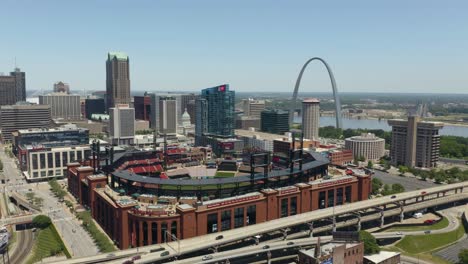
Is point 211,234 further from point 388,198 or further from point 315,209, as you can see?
point 388,198

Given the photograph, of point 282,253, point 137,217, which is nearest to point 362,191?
point 282,253

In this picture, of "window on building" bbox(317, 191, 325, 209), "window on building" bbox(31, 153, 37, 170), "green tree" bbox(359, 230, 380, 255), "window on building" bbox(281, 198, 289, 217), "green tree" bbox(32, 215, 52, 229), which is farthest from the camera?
"window on building" bbox(31, 153, 37, 170)

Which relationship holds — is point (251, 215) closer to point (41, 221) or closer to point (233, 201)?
point (233, 201)

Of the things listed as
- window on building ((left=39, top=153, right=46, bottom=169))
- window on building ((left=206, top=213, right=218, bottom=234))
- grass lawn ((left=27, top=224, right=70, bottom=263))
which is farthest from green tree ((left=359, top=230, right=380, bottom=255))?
window on building ((left=39, top=153, right=46, bottom=169))

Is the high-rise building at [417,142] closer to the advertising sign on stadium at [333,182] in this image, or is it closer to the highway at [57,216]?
the advertising sign on stadium at [333,182]

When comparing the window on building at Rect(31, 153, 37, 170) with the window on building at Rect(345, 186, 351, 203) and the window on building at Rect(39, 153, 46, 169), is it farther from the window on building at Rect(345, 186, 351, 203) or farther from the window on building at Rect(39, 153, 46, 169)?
the window on building at Rect(345, 186, 351, 203)

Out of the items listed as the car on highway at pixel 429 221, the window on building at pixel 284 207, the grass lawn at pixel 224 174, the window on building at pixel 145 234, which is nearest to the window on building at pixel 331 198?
the window on building at pixel 284 207

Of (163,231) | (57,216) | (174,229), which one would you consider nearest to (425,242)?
(174,229)
